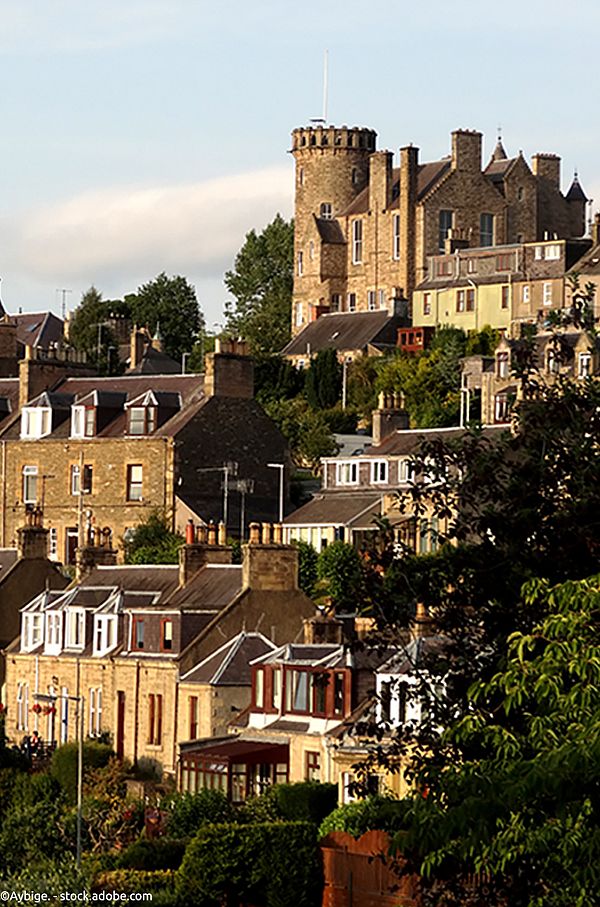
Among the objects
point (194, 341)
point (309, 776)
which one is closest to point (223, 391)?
point (309, 776)

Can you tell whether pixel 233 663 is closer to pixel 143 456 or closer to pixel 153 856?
pixel 153 856

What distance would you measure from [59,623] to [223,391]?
22.7 meters

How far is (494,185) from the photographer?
13450 centimetres

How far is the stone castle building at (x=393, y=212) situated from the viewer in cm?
13188

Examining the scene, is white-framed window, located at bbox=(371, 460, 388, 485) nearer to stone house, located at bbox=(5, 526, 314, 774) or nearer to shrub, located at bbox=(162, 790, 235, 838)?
stone house, located at bbox=(5, 526, 314, 774)

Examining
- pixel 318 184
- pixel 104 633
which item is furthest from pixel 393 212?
pixel 104 633

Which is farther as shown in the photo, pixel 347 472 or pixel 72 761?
pixel 347 472

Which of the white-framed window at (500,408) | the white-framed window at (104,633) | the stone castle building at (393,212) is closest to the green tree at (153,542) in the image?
the white-framed window at (104,633)

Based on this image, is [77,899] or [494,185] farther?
[494,185]

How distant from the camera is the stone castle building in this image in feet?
433

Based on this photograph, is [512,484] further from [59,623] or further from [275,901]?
[59,623]

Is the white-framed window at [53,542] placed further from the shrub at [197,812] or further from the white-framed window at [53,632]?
the shrub at [197,812]

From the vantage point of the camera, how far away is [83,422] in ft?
287

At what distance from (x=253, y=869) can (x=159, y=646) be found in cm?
1493
